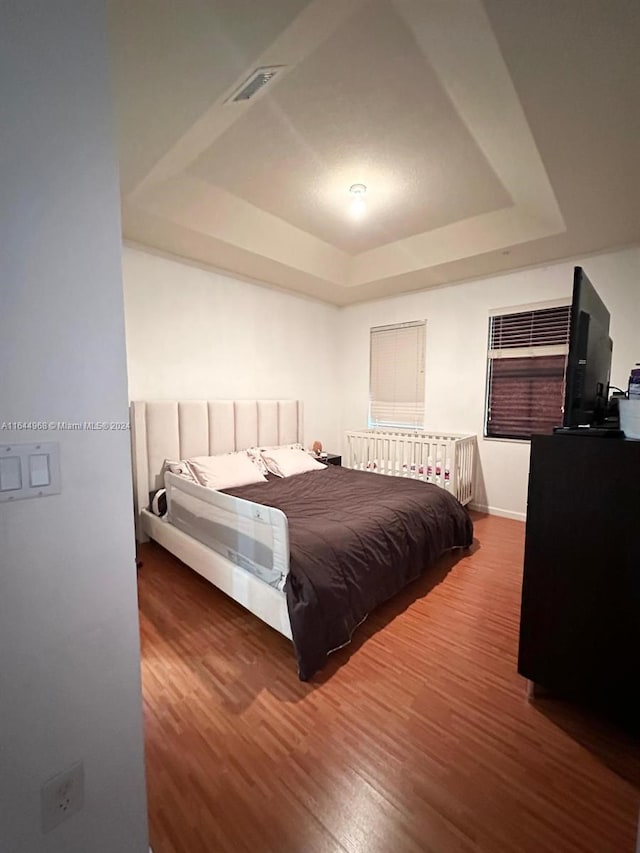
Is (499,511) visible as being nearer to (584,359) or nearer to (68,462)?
(584,359)

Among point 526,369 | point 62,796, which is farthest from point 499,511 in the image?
point 62,796

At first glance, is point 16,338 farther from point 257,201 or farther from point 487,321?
point 487,321

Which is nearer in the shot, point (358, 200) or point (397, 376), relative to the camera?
point (358, 200)

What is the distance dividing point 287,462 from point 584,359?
2.61 metres

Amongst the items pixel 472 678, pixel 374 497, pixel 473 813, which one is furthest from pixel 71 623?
pixel 374 497

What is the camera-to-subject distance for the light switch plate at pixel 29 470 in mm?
711

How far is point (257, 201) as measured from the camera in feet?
9.65

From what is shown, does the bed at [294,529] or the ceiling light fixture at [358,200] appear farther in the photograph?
the ceiling light fixture at [358,200]

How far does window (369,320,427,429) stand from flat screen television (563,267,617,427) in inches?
103

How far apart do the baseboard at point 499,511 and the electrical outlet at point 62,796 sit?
12.8 ft

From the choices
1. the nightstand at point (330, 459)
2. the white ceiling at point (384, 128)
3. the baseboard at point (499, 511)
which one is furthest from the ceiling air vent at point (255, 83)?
the baseboard at point (499, 511)

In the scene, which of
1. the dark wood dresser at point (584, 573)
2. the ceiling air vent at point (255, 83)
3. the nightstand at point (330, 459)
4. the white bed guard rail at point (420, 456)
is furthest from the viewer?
the nightstand at point (330, 459)

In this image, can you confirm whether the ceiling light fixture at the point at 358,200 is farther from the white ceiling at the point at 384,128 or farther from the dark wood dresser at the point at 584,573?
the dark wood dresser at the point at 584,573

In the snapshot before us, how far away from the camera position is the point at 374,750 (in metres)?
1.32
